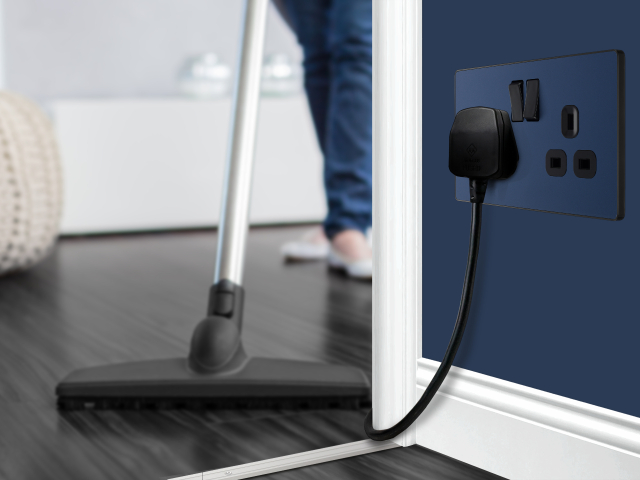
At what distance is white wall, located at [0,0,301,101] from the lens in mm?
2467

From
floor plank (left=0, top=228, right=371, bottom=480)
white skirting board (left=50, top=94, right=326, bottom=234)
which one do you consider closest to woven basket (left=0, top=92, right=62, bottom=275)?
floor plank (left=0, top=228, right=371, bottom=480)

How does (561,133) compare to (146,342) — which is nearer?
(561,133)

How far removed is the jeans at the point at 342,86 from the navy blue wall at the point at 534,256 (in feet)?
2.94

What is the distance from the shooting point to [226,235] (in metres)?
0.81

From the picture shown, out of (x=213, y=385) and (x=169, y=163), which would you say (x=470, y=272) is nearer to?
(x=213, y=385)

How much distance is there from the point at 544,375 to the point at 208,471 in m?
0.28

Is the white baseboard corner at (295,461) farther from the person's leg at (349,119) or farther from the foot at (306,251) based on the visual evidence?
the foot at (306,251)

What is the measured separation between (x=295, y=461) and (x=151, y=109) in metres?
1.85

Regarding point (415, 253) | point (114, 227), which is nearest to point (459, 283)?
point (415, 253)

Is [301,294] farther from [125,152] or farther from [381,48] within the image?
[125,152]

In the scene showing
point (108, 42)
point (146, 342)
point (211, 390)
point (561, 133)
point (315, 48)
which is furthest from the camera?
point (108, 42)

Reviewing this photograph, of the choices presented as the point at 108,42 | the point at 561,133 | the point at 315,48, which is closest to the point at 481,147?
the point at 561,133

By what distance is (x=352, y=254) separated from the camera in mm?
1544

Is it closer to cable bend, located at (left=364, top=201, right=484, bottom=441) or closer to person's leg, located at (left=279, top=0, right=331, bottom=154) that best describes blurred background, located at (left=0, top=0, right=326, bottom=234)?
person's leg, located at (left=279, top=0, right=331, bottom=154)
